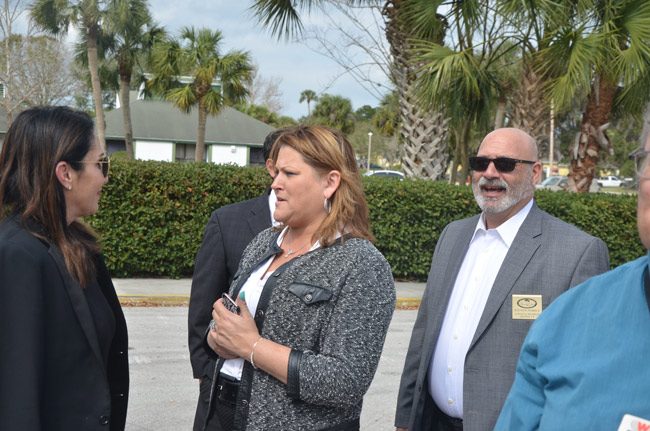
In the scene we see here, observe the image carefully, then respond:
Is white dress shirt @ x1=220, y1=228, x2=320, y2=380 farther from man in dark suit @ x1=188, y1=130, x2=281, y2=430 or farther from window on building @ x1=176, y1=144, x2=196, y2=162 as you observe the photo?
window on building @ x1=176, y1=144, x2=196, y2=162

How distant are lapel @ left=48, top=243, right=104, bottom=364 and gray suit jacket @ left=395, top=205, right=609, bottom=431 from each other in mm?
1489

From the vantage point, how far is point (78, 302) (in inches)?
98.7

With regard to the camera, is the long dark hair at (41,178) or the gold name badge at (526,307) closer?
the long dark hair at (41,178)

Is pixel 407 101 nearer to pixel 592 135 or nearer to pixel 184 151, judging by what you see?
pixel 592 135

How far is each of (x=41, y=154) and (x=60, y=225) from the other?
0.82ft

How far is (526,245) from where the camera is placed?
3.25 m

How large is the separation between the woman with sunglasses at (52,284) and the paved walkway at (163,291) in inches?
342

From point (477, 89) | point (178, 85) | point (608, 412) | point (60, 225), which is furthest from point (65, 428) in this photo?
point (178, 85)

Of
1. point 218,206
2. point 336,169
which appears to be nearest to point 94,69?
point 218,206

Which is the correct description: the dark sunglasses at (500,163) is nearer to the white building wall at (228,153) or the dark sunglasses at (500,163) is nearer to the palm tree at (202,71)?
the palm tree at (202,71)

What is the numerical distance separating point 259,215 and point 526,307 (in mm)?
1522

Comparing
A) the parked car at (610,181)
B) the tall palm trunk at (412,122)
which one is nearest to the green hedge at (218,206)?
the tall palm trunk at (412,122)

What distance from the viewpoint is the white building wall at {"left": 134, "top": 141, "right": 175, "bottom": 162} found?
41.7 m

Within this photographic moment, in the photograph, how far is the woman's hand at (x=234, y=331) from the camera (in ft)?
8.45
